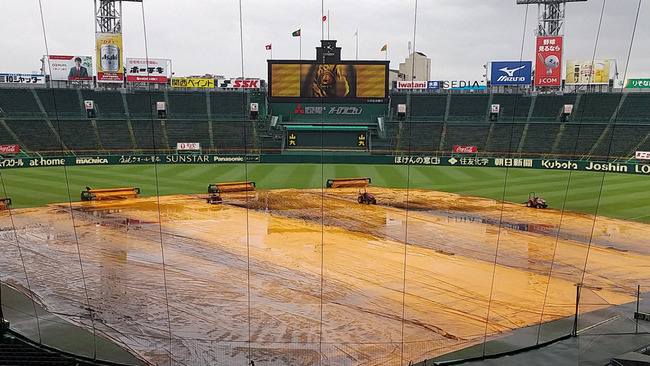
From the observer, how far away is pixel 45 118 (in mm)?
→ 50406

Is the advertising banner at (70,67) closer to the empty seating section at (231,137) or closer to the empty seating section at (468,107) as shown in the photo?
the empty seating section at (231,137)

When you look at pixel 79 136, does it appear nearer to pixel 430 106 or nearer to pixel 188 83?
pixel 188 83

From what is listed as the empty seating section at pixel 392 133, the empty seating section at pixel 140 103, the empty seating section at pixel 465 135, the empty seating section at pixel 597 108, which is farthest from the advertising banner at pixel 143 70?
the empty seating section at pixel 597 108

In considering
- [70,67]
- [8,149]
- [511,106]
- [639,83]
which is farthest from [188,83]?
[639,83]

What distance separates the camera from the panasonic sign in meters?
54.8

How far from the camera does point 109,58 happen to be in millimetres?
51719

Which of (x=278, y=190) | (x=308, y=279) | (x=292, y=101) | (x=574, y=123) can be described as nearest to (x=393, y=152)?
(x=292, y=101)

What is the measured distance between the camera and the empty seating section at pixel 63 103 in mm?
52125

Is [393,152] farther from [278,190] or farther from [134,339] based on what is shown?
[134,339]

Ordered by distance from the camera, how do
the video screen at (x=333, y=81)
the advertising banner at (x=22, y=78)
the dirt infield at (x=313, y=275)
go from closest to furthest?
the dirt infield at (x=313, y=275) < the video screen at (x=333, y=81) < the advertising banner at (x=22, y=78)

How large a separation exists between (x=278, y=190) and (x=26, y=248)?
15.8 meters

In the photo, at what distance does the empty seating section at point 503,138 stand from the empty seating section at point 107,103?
3651 centimetres

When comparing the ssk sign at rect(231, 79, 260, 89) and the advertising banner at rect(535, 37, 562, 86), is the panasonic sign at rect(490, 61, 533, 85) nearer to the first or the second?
the advertising banner at rect(535, 37, 562, 86)

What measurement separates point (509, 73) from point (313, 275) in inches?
1874
